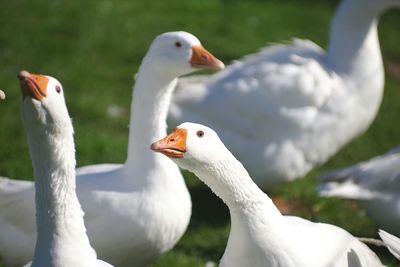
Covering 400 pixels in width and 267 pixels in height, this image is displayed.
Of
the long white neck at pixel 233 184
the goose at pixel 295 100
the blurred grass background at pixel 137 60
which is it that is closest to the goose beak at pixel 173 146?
the long white neck at pixel 233 184

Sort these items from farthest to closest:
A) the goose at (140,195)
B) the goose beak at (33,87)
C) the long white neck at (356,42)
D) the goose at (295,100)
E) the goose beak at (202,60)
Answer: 1. the long white neck at (356,42)
2. the goose at (295,100)
3. the goose beak at (202,60)
4. the goose at (140,195)
5. the goose beak at (33,87)

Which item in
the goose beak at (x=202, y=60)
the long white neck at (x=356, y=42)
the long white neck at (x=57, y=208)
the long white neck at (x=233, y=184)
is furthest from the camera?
the long white neck at (x=356, y=42)

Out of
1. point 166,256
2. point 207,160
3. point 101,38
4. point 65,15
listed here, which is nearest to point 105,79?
point 101,38

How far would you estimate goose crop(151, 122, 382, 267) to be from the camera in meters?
3.48

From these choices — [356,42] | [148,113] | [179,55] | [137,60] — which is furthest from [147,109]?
[137,60]

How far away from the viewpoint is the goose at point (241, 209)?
3480 mm

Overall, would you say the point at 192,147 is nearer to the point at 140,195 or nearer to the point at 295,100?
the point at 140,195

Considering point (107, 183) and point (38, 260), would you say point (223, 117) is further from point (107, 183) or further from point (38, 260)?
point (38, 260)

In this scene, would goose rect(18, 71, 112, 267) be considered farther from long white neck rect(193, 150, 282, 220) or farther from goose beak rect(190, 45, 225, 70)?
goose beak rect(190, 45, 225, 70)

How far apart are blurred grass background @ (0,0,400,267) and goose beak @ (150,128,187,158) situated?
188 centimetres

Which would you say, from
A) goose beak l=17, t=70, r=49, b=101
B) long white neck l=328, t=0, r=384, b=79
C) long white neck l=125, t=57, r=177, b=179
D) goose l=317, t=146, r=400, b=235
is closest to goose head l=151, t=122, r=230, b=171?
goose beak l=17, t=70, r=49, b=101

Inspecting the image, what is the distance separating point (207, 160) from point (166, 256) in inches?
78.0

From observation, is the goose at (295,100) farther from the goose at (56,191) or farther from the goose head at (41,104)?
the goose head at (41,104)

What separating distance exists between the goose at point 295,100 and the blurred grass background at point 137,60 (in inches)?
24.7
